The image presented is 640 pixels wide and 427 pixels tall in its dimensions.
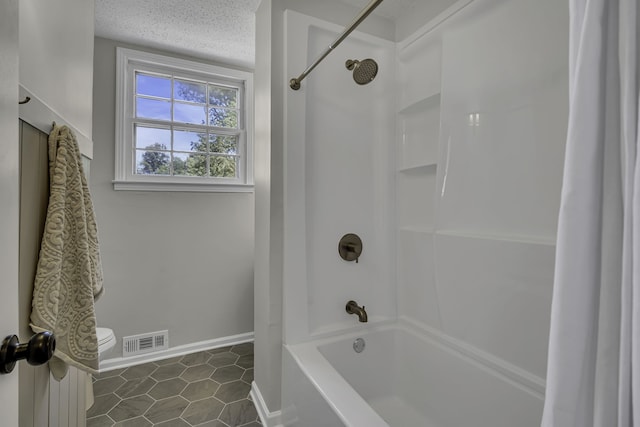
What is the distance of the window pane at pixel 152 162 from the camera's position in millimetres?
2375

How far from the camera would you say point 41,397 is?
0.92m

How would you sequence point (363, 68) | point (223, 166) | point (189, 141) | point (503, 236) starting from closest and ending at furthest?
1. point (503, 236)
2. point (363, 68)
3. point (189, 141)
4. point (223, 166)

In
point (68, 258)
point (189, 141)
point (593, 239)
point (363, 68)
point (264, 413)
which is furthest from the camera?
point (189, 141)

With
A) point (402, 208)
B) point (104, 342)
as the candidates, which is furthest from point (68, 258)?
point (402, 208)

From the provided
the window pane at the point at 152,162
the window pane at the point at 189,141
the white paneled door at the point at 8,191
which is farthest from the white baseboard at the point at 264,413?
the window pane at the point at 189,141

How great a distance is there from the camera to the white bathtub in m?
1.18

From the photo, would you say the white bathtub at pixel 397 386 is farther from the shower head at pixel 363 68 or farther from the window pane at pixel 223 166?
the window pane at pixel 223 166

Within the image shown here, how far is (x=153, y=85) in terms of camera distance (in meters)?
2.44

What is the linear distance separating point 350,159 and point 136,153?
1735 millimetres

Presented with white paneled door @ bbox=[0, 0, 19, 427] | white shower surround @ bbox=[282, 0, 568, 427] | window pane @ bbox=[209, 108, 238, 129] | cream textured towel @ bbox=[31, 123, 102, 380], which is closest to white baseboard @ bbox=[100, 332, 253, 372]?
white shower surround @ bbox=[282, 0, 568, 427]

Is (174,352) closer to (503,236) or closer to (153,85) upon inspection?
(153,85)

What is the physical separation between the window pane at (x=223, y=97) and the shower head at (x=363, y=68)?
1462 millimetres

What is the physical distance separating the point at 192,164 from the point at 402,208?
5.80 feet

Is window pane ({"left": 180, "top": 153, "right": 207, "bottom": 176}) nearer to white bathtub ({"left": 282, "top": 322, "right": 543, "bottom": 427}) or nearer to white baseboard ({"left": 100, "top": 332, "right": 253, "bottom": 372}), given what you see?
white baseboard ({"left": 100, "top": 332, "right": 253, "bottom": 372})
